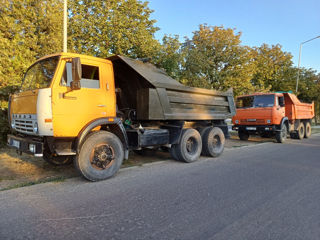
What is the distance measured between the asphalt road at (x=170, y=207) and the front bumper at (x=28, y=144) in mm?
634

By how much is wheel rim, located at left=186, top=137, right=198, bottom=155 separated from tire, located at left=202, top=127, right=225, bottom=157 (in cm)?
49

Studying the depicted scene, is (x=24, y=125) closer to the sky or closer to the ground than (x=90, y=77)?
closer to the ground

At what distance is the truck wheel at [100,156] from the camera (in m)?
4.30

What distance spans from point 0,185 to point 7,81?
4.59 metres

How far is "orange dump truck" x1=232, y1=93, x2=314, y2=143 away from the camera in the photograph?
34.7 feet

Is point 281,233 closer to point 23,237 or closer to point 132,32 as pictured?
point 23,237

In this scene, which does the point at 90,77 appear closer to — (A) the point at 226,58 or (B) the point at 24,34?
(B) the point at 24,34

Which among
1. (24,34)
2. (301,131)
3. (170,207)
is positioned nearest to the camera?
(170,207)

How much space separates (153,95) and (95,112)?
139 cm

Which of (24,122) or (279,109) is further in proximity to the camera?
(279,109)

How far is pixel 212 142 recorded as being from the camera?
7.20 meters

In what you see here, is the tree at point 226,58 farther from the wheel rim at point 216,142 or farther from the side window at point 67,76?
the side window at point 67,76

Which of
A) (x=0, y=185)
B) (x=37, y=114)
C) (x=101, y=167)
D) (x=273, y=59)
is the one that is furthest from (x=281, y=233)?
(x=273, y=59)

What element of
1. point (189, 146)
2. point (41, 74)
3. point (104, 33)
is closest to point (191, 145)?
point (189, 146)
